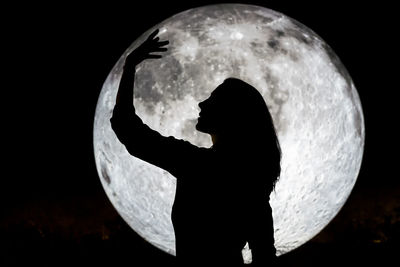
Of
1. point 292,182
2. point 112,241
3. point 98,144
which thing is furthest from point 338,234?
point 98,144

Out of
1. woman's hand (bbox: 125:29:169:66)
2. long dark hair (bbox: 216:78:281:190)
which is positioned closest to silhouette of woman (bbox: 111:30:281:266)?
long dark hair (bbox: 216:78:281:190)

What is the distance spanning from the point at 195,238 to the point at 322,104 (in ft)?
3.26

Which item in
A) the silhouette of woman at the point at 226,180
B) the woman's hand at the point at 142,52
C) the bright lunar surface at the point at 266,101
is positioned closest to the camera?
the silhouette of woman at the point at 226,180

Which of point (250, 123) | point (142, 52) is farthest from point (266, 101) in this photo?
point (142, 52)

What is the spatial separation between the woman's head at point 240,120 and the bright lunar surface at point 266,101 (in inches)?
19.0

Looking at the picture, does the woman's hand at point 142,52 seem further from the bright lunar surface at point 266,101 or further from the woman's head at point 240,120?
the bright lunar surface at point 266,101

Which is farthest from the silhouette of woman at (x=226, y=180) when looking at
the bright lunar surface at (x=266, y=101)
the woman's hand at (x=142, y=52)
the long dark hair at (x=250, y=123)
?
the bright lunar surface at (x=266, y=101)

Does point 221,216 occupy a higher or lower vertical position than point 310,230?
higher

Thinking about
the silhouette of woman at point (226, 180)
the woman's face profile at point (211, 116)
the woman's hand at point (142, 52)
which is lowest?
the silhouette of woman at point (226, 180)

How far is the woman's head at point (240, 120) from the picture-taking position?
147cm

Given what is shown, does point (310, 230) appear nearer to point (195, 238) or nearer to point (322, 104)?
point (322, 104)

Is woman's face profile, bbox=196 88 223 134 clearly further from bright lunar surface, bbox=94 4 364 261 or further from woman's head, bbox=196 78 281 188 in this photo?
bright lunar surface, bbox=94 4 364 261

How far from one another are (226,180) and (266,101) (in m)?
0.65

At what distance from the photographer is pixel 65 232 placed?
3207mm
